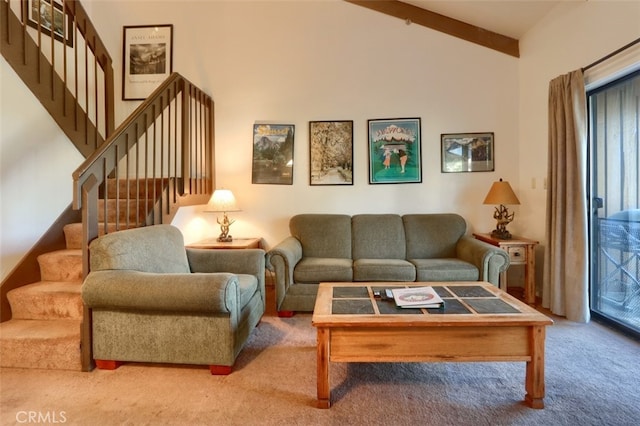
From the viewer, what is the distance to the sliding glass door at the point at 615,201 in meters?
2.32

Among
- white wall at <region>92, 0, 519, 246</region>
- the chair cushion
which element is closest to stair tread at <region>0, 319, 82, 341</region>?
the chair cushion

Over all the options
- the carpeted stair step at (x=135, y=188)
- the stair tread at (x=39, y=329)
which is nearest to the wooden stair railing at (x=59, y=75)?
the stair tread at (x=39, y=329)

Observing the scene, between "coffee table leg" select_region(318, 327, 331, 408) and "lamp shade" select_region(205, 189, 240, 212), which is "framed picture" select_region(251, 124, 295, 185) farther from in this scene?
"coffee table leg" select_region(318, 327, 331, 408)

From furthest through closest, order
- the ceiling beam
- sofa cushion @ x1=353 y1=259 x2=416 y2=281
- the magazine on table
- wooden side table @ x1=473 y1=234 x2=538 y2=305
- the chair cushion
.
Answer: the ceiling beam < wooden side table @ x1=473 y1=234 x2=538 y2=305 < sofa cushion @ x1=353 y1=259 x2=416 y2=281 < the chair cushion < the magazine on table

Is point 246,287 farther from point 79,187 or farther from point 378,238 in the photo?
point 378,238

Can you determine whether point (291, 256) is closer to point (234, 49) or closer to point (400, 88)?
point (400, 88)

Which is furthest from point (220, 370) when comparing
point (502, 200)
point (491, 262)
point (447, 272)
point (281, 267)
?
point (502, 200)

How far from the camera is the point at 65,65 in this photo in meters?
2.64

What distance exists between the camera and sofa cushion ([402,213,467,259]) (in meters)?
3.19

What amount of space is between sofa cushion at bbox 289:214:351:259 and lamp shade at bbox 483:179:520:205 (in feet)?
4.79

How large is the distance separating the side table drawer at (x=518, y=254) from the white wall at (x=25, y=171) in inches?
162

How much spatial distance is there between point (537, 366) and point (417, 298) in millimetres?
620

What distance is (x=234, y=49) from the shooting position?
3.58 metres

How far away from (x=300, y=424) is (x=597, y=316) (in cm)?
268
